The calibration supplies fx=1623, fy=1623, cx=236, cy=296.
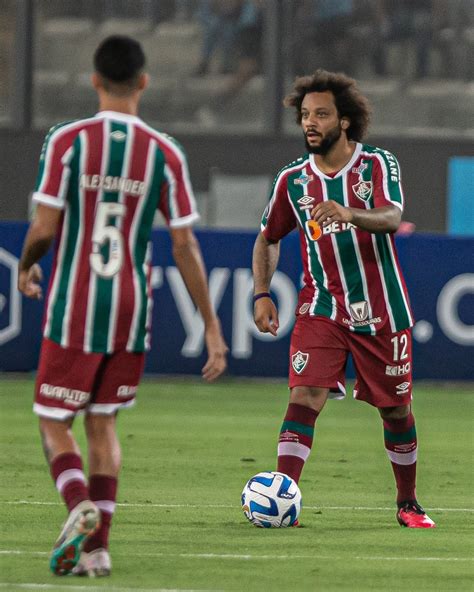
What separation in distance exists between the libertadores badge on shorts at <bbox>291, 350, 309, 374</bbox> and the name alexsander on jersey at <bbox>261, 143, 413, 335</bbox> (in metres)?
0.22

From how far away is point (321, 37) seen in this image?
22453 millimetres

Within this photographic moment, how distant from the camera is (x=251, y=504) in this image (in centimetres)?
735

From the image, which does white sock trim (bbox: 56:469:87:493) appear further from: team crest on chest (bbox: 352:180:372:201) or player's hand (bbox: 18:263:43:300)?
team crest on chest (bbox: 352:180:372:201)

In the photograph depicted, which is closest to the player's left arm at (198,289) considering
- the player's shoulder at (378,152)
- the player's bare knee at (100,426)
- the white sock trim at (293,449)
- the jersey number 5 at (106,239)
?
the jersey number 5 at (106,239)

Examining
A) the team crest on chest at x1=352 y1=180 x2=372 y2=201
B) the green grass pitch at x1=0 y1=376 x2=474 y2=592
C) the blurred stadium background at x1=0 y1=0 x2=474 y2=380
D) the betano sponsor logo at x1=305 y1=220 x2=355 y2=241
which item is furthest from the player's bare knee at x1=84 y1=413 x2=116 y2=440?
the blurred stadium background at x1=0 y1=0 x2=474 y2=380

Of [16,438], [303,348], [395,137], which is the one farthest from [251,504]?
[395,137]

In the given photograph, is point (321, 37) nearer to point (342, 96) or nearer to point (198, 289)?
point (342, 96)

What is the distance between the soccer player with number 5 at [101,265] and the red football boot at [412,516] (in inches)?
77.9

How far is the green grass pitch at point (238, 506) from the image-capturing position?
19.8 feet

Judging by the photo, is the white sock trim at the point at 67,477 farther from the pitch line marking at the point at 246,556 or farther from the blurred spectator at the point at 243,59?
the blurred spectator at the point at 243,59

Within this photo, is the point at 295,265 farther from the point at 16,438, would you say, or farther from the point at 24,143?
the point at 24,143

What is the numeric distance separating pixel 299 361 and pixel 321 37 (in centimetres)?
1541

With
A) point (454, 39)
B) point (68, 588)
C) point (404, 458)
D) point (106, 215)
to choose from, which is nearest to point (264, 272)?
point (404, 458)

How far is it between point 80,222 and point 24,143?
16.9 m
